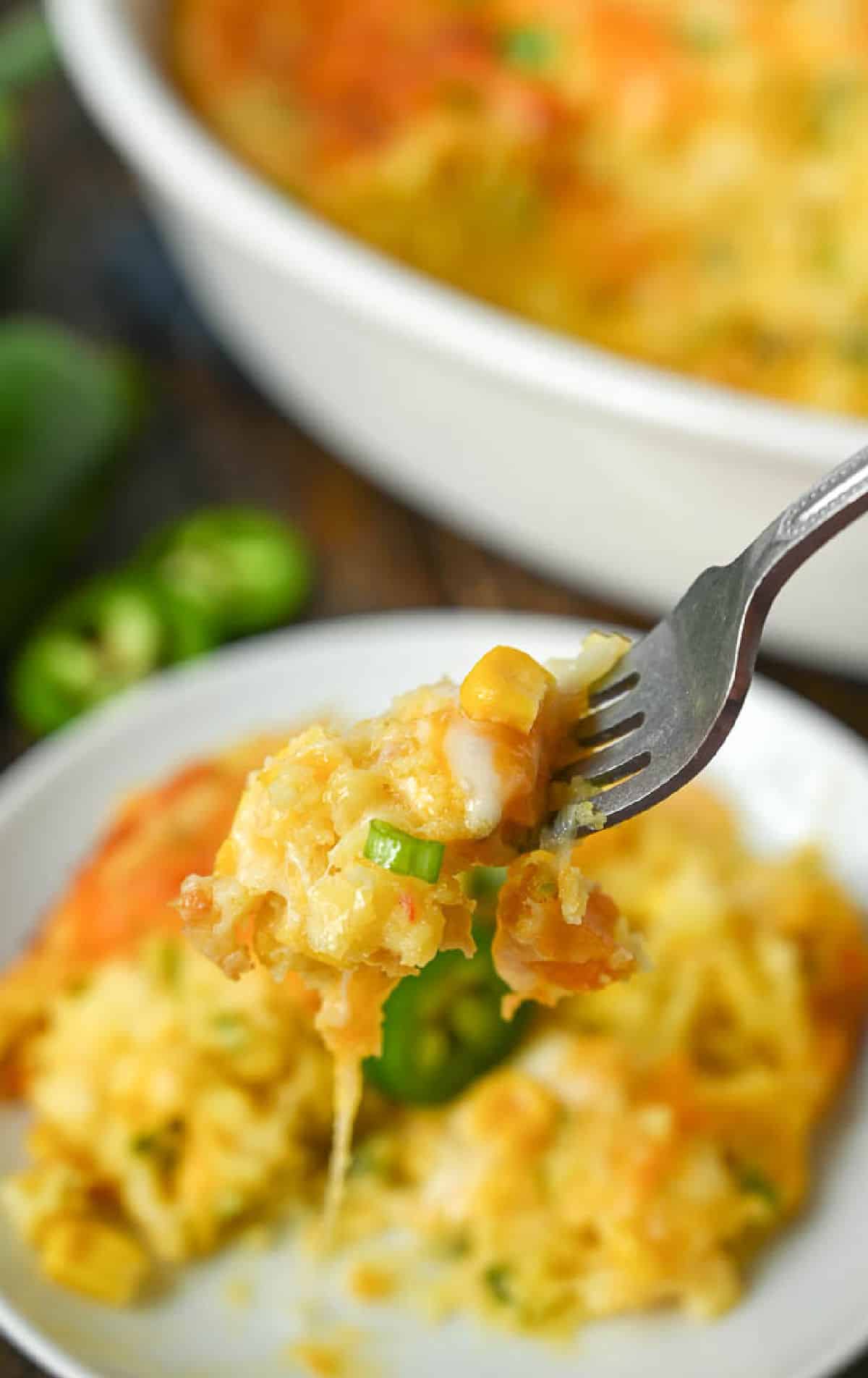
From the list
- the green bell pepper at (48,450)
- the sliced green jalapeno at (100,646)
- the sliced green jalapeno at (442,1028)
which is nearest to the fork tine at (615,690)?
the sliced green jalapeno at (442,1028)

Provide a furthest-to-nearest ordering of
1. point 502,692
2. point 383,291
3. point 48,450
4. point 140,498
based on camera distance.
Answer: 1. point 140,498
2. point 48,450
3. point 383,291
4. point 502,692

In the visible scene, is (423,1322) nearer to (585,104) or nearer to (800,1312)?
(800,1312)

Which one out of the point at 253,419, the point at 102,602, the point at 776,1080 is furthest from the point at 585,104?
the point at 776,1080

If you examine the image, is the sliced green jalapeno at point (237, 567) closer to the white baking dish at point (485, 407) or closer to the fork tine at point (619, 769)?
the white baking dish at point (485, 407)

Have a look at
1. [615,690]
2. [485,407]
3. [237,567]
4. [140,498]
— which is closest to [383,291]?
[485,407]

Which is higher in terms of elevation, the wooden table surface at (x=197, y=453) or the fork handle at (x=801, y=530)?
the fork handle at (x=801, y=530)

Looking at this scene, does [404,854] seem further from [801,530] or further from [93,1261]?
[93,1261]
